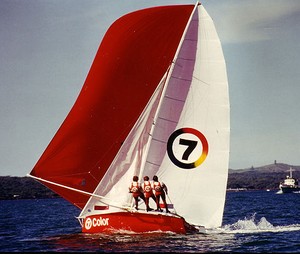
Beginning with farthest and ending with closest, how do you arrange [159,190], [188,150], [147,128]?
[147,128] < [188,150] < [159,190]

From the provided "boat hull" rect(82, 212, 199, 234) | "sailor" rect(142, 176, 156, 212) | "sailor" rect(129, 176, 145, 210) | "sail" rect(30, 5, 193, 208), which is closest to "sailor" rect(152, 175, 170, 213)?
"sailor" rect(142, 176, 156, 212)

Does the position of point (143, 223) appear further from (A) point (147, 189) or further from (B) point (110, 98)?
Result: (B) point (110, 98)

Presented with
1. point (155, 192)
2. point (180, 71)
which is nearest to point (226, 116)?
point (180, 71)

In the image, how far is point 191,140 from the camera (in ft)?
68.0

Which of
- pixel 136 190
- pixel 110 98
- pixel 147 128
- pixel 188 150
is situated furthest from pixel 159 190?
pixel 110 98

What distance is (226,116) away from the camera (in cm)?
2050

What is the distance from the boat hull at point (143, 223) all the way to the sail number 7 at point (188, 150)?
6.98 feet

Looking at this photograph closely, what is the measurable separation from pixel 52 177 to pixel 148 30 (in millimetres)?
6747

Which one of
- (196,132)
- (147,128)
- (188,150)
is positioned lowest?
(188,150)

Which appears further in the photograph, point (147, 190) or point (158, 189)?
point (147, 190)

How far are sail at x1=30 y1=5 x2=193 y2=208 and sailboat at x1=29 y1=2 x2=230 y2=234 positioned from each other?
0.04m

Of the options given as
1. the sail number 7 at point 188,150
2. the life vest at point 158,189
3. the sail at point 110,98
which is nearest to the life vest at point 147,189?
the life vest at point 158,189

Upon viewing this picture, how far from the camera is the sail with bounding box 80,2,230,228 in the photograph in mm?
20516

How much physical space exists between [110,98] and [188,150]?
11.8 ft
